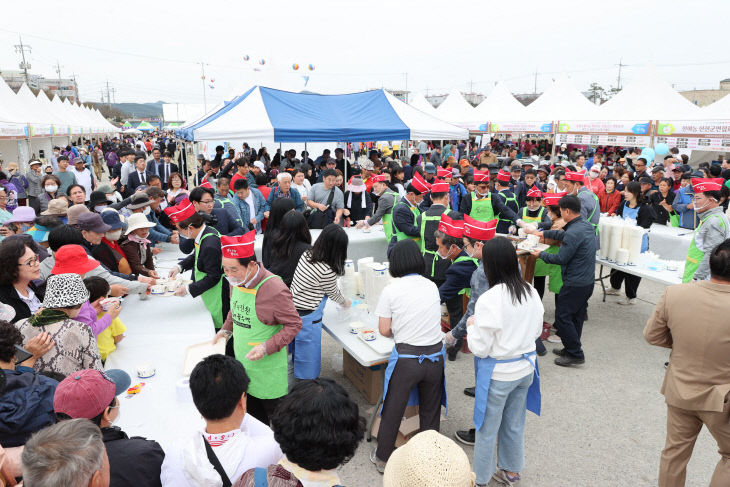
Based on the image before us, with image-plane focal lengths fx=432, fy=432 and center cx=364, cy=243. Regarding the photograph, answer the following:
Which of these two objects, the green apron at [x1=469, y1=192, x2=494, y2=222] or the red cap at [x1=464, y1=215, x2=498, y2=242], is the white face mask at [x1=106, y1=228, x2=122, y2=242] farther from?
the green apron at [x1=469, y1=192, x2=494, y2=222]

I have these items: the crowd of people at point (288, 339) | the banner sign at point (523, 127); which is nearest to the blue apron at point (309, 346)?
the crowd of people at point (288, 339)

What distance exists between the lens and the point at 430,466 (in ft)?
3.56

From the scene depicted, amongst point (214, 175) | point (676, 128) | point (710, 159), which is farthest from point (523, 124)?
point (214, 175)

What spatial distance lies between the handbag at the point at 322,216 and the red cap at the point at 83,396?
488 cm

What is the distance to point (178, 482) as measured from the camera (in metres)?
1.51

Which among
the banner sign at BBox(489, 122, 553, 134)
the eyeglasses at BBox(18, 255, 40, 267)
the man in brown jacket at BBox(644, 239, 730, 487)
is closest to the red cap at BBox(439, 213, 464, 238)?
the man in brown jacket at BBox(644, 239, 730, 487)

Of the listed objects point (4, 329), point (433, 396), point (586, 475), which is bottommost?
point (586, 475)

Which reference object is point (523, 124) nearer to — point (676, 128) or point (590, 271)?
point (676, 128)

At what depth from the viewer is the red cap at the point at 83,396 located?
1562 millimetres

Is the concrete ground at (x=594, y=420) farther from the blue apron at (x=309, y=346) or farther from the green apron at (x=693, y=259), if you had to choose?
the green apron at (x=693, y=259)

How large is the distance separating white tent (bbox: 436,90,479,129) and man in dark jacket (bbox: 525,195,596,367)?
565 inches

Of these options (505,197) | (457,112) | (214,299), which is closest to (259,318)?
(214,299)

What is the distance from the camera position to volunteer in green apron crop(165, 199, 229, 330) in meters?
3.28

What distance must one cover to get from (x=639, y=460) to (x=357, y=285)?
98.7 inches
